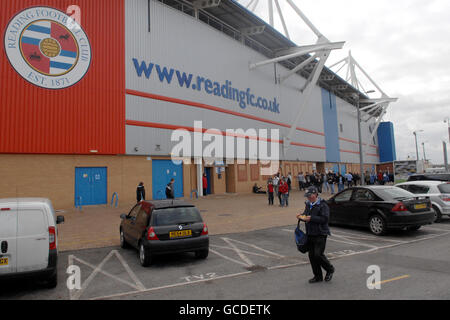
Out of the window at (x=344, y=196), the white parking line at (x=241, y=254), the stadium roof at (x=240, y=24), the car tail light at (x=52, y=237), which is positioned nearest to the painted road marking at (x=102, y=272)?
the car tail light at (x=52, y=237)

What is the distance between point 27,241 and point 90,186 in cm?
1293

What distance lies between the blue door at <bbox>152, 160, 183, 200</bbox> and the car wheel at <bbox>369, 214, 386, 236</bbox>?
44.8 feet

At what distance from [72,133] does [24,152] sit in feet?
8.02

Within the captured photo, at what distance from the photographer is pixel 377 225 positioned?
30.3 ft

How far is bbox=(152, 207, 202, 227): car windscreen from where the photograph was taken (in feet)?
21.8

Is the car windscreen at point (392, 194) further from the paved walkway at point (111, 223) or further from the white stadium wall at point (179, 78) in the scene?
the white stadium wall at point (179, 78)

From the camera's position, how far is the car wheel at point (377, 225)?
9.03 meters

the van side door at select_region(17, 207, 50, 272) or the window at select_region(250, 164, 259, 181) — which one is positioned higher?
the window at select_region(250, 164, 259, 181)

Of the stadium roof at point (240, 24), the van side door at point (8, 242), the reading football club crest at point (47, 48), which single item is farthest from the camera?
the stadium roof at point (240, 24)

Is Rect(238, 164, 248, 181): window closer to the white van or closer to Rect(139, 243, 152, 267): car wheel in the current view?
Rect(139, 243, 152, 267): car wheel

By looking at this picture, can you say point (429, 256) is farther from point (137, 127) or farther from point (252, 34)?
point (252, 34)

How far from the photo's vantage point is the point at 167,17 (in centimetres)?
2108

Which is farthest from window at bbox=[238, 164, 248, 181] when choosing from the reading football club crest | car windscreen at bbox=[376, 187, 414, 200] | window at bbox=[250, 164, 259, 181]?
car windscreen at bbox=[376, 187, 414, 200]

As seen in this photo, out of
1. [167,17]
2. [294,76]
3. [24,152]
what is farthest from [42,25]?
[294,76]
